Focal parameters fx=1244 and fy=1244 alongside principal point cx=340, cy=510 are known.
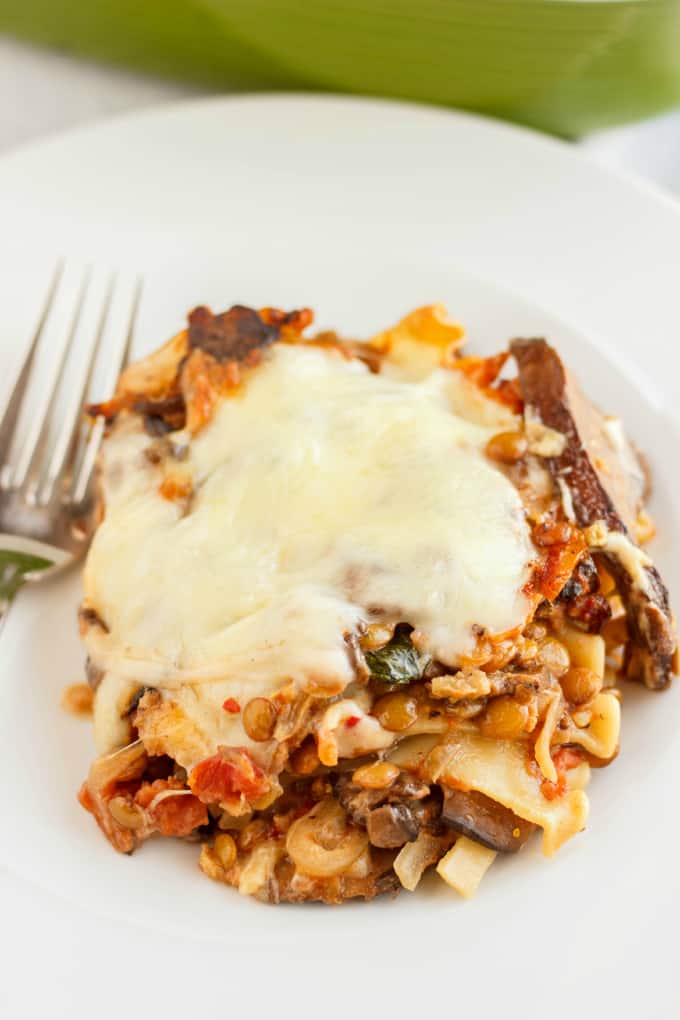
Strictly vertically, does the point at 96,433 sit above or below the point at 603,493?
below

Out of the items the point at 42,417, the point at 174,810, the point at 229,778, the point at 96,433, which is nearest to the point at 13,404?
the point at 42,417

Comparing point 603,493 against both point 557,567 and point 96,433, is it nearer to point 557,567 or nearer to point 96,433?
point 557,567

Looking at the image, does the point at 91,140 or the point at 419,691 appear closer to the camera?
the point at 419,691

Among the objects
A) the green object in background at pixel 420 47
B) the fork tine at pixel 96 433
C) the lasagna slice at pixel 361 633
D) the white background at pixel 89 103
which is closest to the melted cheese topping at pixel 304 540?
the lasagna slice at pixel 361 633

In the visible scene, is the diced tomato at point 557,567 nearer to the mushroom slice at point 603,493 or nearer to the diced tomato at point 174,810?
the mushroom slice at point 603,493

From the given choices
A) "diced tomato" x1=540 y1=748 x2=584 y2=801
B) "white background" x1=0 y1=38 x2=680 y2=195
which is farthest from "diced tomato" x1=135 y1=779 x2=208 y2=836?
"white background" x1=0 y1=38 x2=680 y2=195

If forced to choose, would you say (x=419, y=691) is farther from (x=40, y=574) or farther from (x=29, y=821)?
(x=40, y=574)

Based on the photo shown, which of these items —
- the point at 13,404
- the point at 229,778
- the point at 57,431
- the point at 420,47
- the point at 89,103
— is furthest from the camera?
the point at 89,103

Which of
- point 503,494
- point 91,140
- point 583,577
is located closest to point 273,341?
point 503,494

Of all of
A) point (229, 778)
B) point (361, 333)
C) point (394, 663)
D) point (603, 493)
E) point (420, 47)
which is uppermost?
A: point (420, 47)
